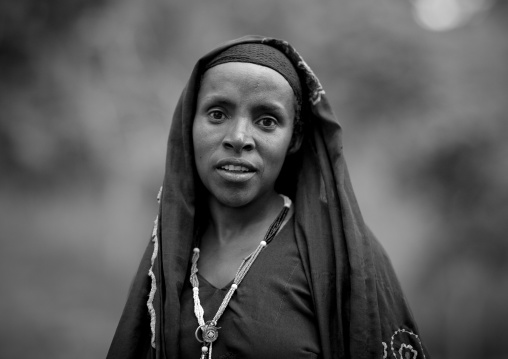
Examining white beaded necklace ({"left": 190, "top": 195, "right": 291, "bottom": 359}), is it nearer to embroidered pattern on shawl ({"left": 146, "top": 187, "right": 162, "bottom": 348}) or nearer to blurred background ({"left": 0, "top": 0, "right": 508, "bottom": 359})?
embroidered pattern on shawl ({"left": 146, "top": 187, "right": 162, "bottom": 348})

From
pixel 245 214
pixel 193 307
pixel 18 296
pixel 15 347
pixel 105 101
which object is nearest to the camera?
pixel 193 307

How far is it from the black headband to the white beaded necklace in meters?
0.51

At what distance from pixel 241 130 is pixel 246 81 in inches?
7.6

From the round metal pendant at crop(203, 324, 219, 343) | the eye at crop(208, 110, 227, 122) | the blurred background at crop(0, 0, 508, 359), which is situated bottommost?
the round metal pendant at crop(203, 324, 219, 343)

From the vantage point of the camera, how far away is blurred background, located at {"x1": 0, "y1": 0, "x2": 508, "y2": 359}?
14.8 ft

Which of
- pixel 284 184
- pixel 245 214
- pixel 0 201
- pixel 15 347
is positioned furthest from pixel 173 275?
pixel 0 201

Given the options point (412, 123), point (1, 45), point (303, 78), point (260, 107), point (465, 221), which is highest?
point (1, 45)

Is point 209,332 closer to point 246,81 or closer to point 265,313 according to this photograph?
point 265,313

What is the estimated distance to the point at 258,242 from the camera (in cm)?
182

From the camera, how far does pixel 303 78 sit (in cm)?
193

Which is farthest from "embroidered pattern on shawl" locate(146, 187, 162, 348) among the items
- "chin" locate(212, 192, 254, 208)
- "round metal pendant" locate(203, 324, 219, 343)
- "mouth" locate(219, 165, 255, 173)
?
"mouth" locate(219, 165, 255, 173)

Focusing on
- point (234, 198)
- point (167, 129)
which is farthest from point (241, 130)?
point (167, 129)

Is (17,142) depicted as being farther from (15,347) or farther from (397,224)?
(397,224)

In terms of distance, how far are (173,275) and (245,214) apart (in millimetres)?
384
